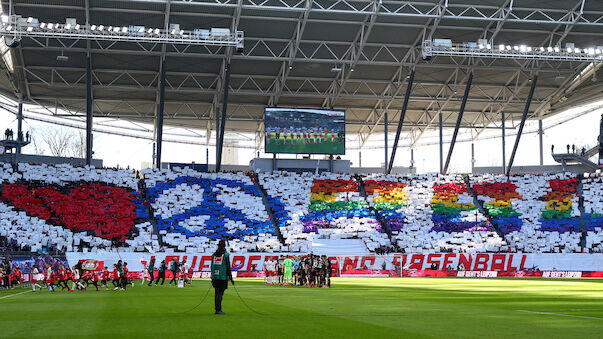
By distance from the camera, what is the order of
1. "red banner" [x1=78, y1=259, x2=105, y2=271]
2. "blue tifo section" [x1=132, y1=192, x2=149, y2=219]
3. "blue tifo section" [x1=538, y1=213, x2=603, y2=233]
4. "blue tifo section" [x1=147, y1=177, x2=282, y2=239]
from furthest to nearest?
"blue tifo section" [x1=538, y1=213, x2=603, y2=233] < "blue tifo section" [x1=132, y1=192, x2=149, y2=219] < "blue tifo section" [x1=147, y1=177, x2=282, y2=239] < "red banner" [x1=78, y1=259, x2=105, y2=271]

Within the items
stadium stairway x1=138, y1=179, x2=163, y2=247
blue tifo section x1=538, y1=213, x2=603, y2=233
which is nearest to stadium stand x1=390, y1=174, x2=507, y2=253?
blue tifo section x1=538, y1=213, x2=603, y2=233

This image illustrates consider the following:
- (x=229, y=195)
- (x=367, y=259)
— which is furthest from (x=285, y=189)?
(x=367, y=259)

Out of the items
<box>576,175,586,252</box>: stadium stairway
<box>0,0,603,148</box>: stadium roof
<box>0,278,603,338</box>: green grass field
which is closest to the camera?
<box>0,278,603,338</box>: green grass field

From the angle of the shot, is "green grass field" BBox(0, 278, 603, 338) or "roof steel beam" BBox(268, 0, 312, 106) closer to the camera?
"green grass field" BBox(0, 278, 603, 338)

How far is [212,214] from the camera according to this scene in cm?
6009

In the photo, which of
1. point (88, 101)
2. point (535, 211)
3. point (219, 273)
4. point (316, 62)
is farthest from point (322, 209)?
point (219, 273)

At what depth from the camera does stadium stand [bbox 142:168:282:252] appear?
181 feet

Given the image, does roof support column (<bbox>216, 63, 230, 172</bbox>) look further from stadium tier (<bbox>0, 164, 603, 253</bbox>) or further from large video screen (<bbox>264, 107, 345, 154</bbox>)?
large video screen (<bbox>264, 107, 345, 154</bbox>)

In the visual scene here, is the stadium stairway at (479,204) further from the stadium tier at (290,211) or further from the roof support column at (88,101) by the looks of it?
the roof support column at (88,101)

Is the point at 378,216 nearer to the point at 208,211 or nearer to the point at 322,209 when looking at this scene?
the point at 322,209

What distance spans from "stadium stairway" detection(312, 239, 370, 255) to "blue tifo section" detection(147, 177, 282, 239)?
4470 millimetres

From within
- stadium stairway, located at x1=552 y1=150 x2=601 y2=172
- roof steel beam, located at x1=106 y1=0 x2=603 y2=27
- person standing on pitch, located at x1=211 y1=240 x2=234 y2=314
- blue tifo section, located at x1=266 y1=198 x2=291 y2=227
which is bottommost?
person standing on pitch, located at x1=211 y1=240 x2=234 y2=314

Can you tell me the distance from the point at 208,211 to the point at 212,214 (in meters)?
0.58

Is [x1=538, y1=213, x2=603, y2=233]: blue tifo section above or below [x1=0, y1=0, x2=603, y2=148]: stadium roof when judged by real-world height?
below
